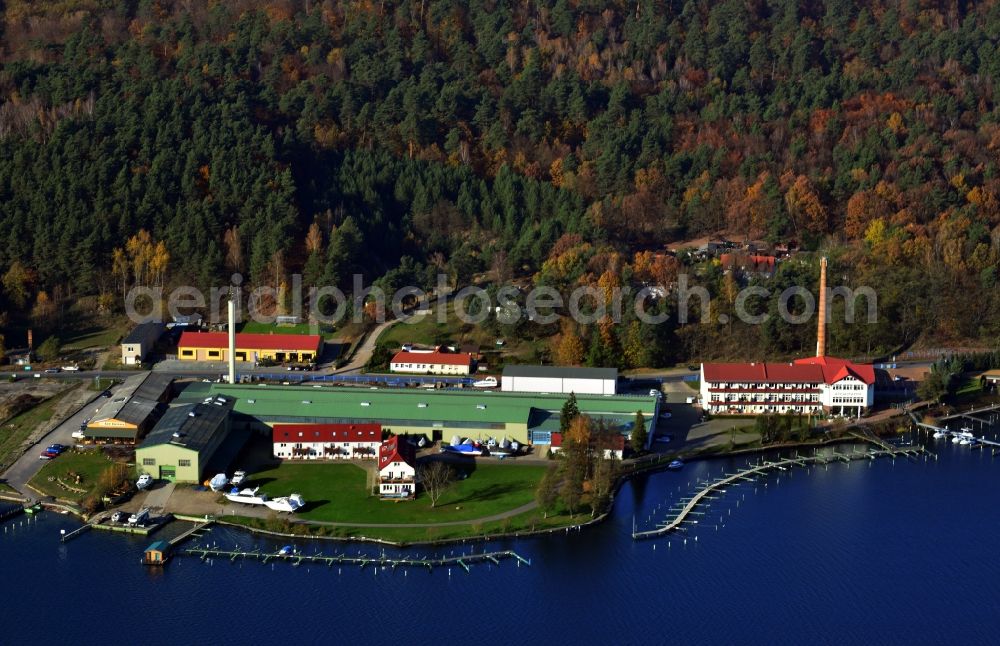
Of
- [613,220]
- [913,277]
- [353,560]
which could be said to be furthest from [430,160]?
[353,560]

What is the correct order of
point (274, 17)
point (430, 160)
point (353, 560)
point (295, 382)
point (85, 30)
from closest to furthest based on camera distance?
point (353, 560)
point (295, 382)
point (430, 160)
point (85, 30)
point (274, 17)

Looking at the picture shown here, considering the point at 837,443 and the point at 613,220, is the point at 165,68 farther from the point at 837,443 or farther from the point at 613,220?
the point at 837,443

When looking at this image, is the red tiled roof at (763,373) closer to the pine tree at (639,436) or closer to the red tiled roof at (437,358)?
the pine tree at (639,436)

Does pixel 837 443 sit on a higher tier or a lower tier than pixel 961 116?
lower

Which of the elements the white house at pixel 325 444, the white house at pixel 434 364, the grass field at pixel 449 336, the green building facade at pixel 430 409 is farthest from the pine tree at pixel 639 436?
the grass field at pixel 449 336

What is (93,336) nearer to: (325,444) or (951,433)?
(325,444)

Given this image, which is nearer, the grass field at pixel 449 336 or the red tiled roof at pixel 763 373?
the red tiled roof at pixel 763 373

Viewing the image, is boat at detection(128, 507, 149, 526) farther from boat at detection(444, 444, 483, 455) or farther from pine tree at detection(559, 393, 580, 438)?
pine tree at detection(559, 393, 580, 438)
